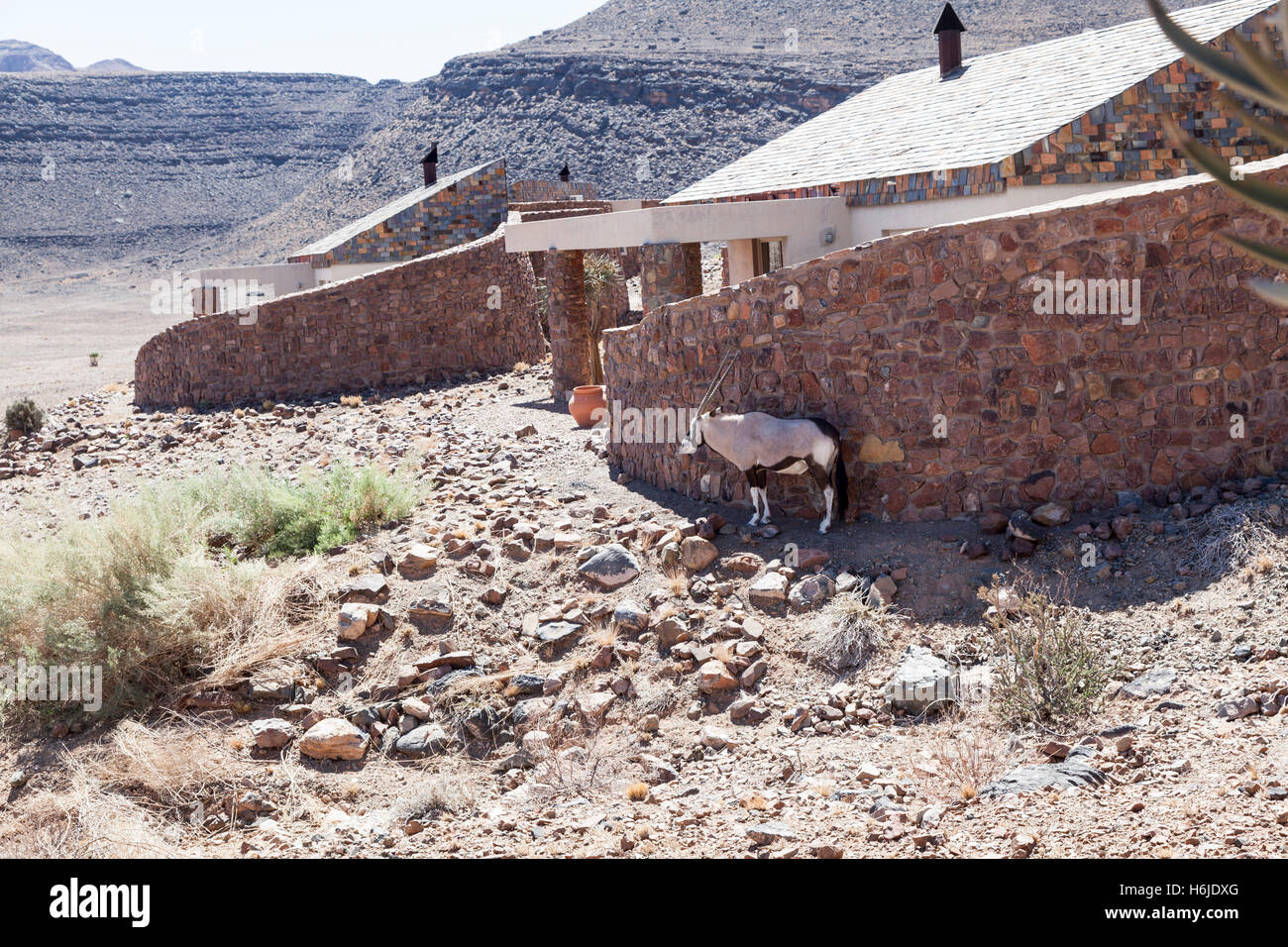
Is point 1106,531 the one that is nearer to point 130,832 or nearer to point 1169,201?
point 1169,201

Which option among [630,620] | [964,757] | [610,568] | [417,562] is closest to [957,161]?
[610,568]

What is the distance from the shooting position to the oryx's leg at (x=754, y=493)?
363 inches

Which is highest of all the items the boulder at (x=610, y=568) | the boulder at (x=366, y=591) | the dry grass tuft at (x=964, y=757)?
the boulder at (x=610, y=568)

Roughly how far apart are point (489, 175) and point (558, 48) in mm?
49245

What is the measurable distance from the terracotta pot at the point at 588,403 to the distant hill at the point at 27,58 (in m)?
196

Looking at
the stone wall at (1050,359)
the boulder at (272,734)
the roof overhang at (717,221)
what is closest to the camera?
the boulder at (272,734)

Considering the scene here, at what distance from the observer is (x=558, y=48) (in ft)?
235

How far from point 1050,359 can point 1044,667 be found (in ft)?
8.58

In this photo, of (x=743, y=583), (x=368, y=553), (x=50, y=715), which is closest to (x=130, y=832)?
(x=50, y=715)

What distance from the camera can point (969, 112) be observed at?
603 inches

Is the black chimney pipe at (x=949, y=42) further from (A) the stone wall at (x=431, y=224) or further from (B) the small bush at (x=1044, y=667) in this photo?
(B) the small bush at (x=1044, y=667)

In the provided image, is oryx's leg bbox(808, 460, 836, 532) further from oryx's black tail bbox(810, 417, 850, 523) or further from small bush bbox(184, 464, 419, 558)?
small bush bbox(184, 464, 419, 558)

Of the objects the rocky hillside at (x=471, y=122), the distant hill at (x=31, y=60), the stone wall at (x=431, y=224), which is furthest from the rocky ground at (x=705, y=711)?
the distant hill at (x=31, y=60)

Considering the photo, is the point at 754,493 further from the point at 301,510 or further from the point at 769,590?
the point at 301,510
